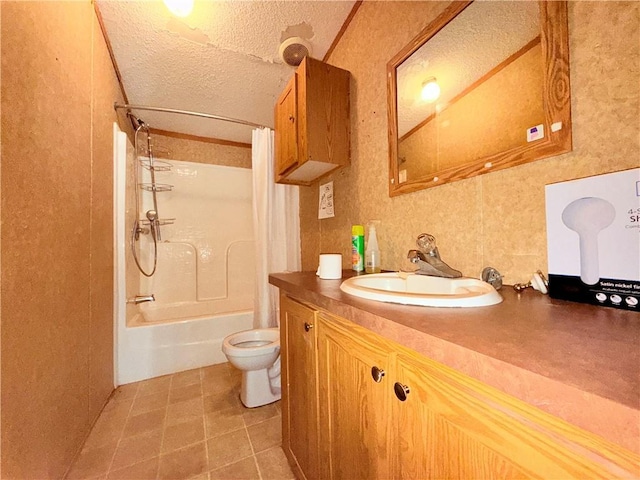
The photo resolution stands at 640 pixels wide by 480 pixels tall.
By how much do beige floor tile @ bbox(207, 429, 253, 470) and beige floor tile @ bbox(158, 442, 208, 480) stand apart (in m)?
0.03

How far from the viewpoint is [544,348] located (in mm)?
321

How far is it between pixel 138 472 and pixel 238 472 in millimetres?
415

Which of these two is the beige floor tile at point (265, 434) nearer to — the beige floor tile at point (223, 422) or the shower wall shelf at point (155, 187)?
the beige floor tile at point (223, 422)

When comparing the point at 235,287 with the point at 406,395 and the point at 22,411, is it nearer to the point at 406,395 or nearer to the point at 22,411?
the point at 22,411

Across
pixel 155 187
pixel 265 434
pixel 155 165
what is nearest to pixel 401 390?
pixel 265 434

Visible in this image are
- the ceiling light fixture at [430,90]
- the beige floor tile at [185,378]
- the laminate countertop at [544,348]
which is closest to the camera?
the laminate countertop at [544,348]

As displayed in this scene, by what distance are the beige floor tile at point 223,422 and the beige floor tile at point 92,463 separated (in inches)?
15.7

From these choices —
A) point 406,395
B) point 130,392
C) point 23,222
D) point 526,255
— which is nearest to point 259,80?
point 23,222

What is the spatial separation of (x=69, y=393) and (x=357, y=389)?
1.26m

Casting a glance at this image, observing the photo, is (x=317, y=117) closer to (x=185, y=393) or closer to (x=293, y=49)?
(x=293, y=49)

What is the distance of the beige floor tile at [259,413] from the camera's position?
1.34 m

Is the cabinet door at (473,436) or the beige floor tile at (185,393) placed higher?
the cabinet door at (473,436)

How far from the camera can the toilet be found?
139 centimetres

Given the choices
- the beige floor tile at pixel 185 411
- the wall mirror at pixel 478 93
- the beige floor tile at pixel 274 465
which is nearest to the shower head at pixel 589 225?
the wall mirror at pixel 478 93
